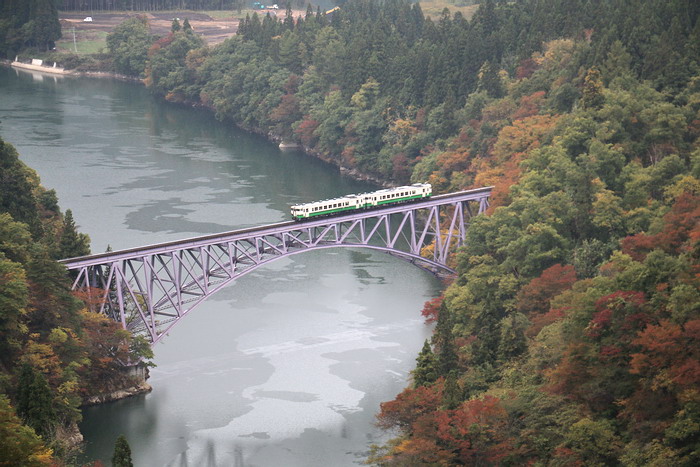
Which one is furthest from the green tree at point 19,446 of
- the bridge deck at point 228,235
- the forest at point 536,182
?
the bridge deck at point 228,235

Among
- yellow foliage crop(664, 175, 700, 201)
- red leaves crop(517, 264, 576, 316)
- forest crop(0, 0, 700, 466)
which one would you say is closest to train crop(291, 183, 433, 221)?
forest crop(0, 0, 700, 466)

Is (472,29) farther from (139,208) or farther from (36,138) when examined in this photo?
(36,138)

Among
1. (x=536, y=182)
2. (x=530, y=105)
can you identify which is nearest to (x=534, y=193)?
(x=536, y=182)

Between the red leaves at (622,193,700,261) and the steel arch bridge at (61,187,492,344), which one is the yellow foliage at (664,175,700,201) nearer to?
the red leaves at (622,193,700,261)

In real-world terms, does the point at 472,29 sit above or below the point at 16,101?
above

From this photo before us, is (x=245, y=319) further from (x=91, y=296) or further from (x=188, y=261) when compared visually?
(x=91, y=296)

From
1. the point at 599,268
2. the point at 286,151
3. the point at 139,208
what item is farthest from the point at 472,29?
the point at 599,268
